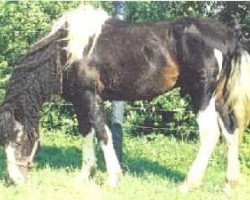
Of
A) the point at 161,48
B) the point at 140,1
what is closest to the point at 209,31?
the point at 161,48

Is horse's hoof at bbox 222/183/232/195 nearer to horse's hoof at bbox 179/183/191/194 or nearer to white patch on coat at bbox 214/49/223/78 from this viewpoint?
horse's hoof at bbox 179/183/191/194

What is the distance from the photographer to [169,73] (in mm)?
8273

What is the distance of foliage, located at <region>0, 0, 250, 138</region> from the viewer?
11632 mm

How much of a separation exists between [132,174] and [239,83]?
1.81 m

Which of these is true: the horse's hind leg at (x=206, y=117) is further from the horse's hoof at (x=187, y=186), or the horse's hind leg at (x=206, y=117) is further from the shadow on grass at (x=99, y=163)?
the shadow on grass at (x=99, y=163)

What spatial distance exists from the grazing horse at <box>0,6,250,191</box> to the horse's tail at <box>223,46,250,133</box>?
1cm

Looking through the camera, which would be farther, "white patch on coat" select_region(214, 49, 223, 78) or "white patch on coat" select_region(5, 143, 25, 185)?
"white patch on coat" select_region(214, 49, 223, 78)

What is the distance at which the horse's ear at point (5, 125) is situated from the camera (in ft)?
25.3

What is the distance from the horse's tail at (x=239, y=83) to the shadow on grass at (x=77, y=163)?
1259 mm

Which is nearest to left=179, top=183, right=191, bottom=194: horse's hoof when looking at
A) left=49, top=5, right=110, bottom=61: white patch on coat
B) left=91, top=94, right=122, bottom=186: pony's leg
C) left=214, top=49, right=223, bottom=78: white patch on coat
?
left=91, top=94, right=122, bottom=186: pony's leg

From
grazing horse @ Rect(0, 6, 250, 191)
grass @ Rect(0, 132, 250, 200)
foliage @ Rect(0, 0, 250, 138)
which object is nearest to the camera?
grass @ Rect(0, 132, 250, 200)

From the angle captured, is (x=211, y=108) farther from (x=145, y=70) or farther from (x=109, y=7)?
(x=109, y=7)

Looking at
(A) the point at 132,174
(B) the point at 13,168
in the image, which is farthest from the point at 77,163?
(B) the point at 13,168

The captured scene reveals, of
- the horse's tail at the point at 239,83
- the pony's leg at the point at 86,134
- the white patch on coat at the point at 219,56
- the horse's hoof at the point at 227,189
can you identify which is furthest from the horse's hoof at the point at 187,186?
the white patch on coat at the point at 219,56
